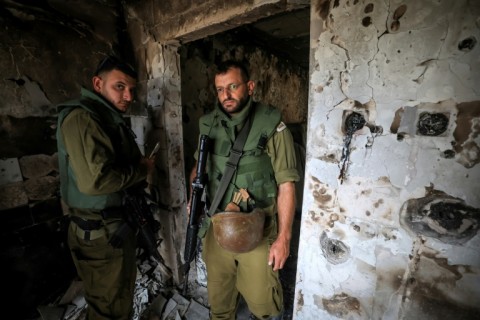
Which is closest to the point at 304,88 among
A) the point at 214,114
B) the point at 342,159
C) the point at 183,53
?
the point at 183,53

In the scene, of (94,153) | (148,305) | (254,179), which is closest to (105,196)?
(94,153)

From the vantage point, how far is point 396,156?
966 mm

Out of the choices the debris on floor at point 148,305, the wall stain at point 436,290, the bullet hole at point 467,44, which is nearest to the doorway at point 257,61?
the debris on floor at point 148,305

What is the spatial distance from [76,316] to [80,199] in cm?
138

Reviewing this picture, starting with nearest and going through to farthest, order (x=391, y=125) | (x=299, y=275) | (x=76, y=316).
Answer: (x=391, y=125)
(x=299, y=275)
(x=76, y=316)

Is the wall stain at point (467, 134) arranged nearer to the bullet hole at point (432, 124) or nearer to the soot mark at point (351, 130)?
the bullet hole at point (432, 124)

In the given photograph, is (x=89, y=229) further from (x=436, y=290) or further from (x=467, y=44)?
(x=467, y=44)

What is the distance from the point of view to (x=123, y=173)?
1.45m

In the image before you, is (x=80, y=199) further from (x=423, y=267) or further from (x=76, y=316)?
(x=423, y=267)

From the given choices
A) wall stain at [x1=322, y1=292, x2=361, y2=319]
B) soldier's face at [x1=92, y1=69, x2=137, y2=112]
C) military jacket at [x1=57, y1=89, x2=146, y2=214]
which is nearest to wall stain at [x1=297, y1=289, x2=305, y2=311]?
wall stain at [x1=322, y1=292, x2=361, y2=319]

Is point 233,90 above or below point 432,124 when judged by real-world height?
above

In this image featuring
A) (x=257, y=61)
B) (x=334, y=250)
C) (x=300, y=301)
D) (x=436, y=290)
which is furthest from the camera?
(x=257, y=61)

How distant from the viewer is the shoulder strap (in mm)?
1454

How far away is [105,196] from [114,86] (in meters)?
0.80
